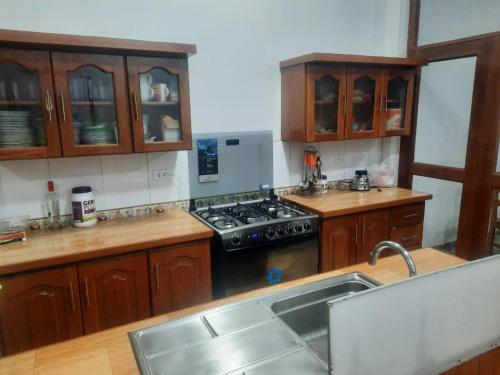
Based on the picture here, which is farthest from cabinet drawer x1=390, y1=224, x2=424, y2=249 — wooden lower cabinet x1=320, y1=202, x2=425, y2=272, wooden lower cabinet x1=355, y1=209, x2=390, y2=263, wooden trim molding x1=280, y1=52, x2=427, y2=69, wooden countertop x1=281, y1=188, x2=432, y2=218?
wooden trim molding x1=280, y1=52, x2=427, y2=69

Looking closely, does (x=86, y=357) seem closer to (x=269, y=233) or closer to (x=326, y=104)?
(x=269, y=233)

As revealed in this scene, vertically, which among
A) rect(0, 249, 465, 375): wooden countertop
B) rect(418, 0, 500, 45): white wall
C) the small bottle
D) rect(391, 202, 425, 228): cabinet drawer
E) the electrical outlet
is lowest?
rect(391, 202, 425, 228): cabinet drawer

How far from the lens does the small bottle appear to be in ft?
7.11

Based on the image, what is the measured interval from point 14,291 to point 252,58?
209cm

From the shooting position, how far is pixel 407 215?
112 inches

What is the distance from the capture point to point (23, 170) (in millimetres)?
2115

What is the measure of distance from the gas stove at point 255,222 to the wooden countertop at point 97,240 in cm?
12

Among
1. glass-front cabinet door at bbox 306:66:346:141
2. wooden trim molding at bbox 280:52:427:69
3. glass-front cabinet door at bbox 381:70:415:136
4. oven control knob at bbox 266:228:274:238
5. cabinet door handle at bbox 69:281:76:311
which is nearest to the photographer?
cabinet door handle at bbox 69:281:76:311

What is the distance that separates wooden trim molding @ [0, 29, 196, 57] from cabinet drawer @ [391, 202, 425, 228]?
1.89 meters

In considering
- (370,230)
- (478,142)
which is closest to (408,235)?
(370,230)

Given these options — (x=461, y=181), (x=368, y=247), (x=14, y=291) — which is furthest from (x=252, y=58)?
(x=14, y=291)

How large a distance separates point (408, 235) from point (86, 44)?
261 centimetres

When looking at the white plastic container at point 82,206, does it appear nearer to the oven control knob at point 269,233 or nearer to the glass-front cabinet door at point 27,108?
the glass-front cabinet door at point 27,108

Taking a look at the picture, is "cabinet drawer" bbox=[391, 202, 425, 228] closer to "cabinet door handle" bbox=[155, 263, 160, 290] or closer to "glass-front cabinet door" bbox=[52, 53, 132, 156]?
"cabinet door handle" bbox=[155, 263, 160, 290]
